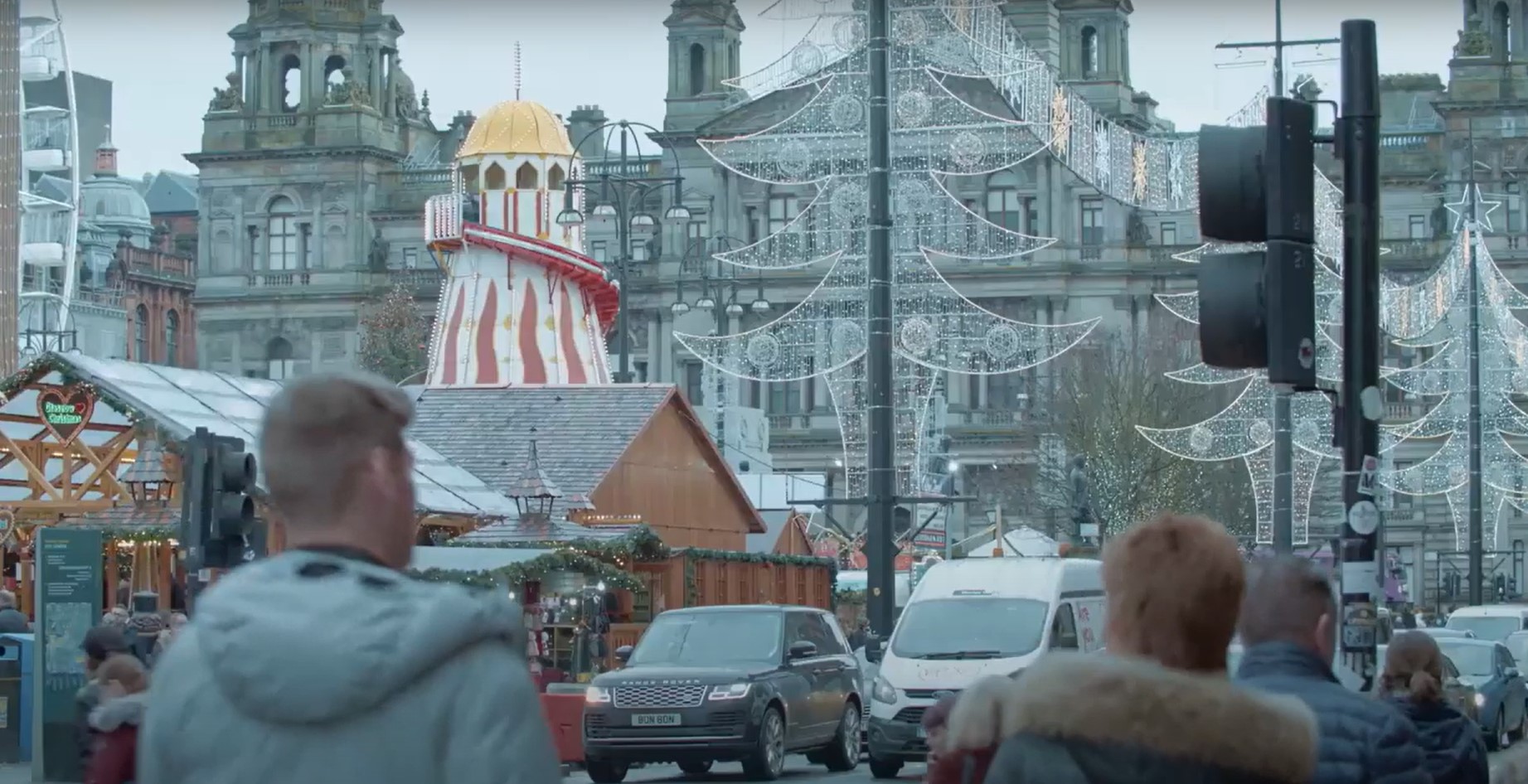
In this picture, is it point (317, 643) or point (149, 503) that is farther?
point (149, 503)

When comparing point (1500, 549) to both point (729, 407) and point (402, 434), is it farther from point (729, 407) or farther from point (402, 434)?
point (402, 434)

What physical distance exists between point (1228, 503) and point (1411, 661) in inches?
2335

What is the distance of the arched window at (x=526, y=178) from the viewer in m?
49.5

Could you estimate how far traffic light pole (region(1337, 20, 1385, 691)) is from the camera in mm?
10023

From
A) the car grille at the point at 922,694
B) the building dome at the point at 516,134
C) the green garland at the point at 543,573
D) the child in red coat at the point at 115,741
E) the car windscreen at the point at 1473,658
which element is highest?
the building dome at the point at 516,134

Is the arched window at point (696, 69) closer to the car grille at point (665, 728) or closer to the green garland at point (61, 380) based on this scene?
the green garland at point (61, 380)

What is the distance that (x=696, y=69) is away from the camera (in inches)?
3809

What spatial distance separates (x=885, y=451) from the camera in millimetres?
28531

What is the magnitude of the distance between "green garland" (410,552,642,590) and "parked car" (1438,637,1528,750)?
897 cm

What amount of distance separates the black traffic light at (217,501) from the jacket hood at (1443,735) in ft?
36.2

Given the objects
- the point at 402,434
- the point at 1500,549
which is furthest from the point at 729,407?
the point at 402,434

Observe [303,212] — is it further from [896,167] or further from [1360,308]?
[1360,308]

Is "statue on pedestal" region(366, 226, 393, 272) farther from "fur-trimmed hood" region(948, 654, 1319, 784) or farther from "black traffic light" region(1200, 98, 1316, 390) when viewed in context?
"fur-trimmed hood" region(948, 654, 1319, 784)

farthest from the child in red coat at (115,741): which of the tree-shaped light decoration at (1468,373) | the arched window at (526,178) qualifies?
the arched window at (526,178)
